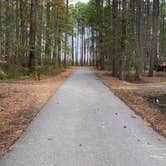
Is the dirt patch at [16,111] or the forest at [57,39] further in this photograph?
the forest at [57,39]

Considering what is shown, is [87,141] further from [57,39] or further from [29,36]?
[57,39]

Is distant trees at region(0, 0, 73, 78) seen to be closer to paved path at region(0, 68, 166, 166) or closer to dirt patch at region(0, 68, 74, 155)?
dirt patch at region(0, 68, 74, 155)

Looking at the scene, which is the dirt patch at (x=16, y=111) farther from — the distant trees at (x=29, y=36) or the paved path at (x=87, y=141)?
the distant trees at (x=29, y=36)

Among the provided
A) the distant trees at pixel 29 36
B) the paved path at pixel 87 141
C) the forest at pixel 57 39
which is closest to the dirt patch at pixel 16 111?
the paved path at pixel 87 141

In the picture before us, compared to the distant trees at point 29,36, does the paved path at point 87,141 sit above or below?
below

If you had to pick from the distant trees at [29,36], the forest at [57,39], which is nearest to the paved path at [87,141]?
the distant trees at [29,36]

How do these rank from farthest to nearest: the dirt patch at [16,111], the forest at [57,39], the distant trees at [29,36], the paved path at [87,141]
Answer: the forest at [57,39], the distant trees at [29,36], the dirt patch at [16,111], the paved path at [87,141]

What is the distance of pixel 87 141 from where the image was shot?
8.06 m

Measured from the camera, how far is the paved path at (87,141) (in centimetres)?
659

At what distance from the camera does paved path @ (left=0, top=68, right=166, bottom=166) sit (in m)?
6.59

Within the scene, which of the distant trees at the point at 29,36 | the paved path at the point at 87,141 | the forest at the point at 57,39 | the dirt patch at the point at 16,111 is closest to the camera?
the paved path at the point at 87,141

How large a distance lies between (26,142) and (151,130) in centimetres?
321

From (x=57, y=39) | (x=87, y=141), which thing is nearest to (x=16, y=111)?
(x=87, y=141)

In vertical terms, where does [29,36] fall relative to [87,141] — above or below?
above
